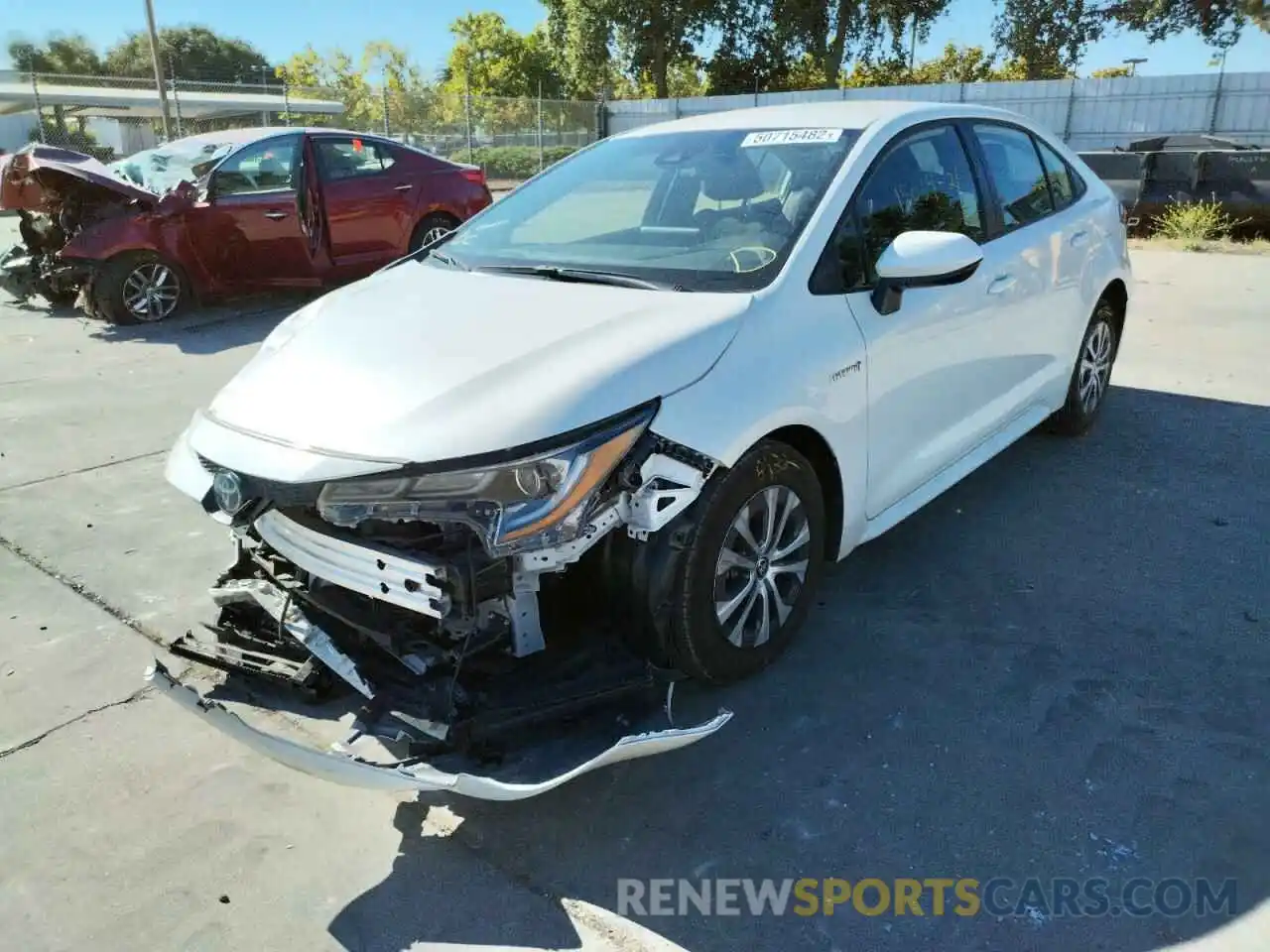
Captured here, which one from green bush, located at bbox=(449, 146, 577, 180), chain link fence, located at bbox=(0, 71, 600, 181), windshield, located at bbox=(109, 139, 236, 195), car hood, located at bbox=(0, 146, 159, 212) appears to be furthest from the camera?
green bush, located at bbox=(449, 146, 577, 180)

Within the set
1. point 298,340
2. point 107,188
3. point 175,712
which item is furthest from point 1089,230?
point 107,188

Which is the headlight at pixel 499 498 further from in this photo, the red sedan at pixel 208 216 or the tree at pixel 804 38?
the tree at pixel 804 38

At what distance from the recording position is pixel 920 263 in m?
3.03

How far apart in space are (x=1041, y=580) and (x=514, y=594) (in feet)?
7.73

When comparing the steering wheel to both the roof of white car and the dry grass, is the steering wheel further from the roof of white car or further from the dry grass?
the dry grass

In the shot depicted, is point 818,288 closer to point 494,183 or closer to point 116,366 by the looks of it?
point 116,366

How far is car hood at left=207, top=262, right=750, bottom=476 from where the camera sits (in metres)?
2.36

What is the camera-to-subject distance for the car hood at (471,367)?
2361 millimetres

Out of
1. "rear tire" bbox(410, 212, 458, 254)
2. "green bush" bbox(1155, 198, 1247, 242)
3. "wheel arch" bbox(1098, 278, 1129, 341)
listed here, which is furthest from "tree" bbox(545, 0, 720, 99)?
"wheel arch" bbox(1098, 278, 1129, 341)

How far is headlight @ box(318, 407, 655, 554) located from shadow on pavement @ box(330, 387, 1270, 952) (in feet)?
2.79

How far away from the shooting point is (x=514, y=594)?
2.43 metres

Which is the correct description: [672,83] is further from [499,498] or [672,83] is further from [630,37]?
[499,498]

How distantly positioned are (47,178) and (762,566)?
8.00 m

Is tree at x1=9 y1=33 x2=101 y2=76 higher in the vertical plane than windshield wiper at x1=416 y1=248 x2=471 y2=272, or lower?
higher
